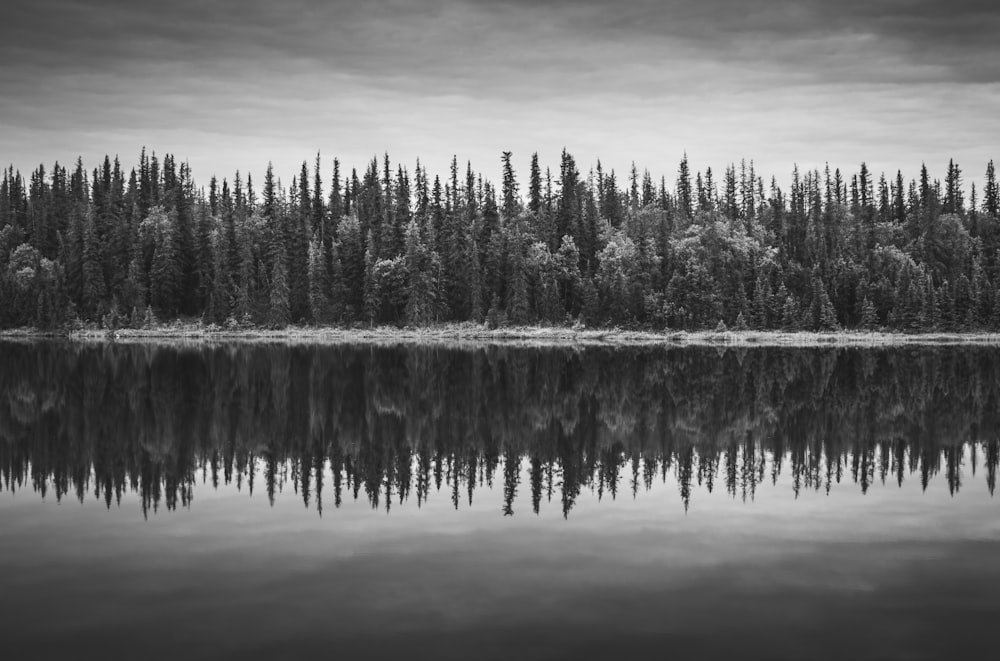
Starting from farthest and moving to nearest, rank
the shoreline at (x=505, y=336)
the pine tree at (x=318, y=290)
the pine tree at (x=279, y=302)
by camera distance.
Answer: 1. the pine tree at (x=318, y=290)
2. the pine tree at (x=279, y=302)
3. the shoreline at (x=505, y=336)

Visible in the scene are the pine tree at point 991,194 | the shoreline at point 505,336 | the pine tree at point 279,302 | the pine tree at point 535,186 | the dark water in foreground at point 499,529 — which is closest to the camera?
the dark water in foreground at point 499,529

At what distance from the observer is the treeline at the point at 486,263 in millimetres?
106312

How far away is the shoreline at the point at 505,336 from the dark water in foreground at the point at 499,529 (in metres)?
58.6

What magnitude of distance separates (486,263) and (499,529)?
101 meters

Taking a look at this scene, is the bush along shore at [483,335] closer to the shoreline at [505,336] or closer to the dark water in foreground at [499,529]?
the shoreline at [505,336]

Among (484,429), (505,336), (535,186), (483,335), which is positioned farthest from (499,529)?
(535,186)

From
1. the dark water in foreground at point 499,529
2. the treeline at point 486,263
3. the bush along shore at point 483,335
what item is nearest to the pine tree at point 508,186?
the treeline at point 486,263

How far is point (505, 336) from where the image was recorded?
103 meters

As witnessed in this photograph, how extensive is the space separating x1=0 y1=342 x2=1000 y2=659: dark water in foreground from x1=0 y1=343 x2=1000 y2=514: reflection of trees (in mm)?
162

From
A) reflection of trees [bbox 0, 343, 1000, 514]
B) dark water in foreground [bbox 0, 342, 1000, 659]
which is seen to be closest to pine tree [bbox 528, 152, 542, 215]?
reflection of trees [bbox 0, 343, 1000, 514]

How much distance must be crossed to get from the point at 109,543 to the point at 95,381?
110ft

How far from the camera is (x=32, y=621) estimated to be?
37.0ft

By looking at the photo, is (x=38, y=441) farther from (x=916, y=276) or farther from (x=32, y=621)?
(x=916, y=276)

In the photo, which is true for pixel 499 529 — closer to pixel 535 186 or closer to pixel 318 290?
pixel 318 290
